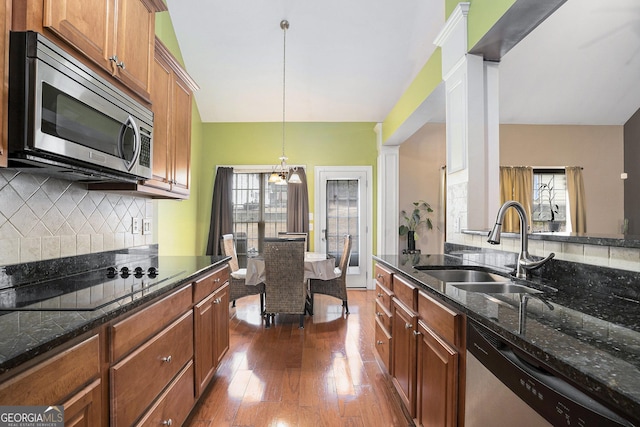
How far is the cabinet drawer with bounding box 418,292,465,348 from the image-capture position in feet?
4.15

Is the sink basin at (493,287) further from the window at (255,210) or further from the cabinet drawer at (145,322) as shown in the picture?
the window at (255,210)

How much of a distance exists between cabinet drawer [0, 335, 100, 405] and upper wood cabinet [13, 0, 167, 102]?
104 cm

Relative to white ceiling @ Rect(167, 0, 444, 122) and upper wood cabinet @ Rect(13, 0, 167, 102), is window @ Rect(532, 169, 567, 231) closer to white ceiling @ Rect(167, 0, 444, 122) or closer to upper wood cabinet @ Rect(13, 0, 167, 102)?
white ceiling @ Rect(167, 0, 444, 122)

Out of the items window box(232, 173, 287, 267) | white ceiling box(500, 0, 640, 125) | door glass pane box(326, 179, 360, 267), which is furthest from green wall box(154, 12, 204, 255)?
white ceiling box(500, 0, 640, 125)

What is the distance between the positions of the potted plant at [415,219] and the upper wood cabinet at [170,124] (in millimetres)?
3788

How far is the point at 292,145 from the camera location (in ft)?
18.9

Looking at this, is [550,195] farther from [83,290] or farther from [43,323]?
[43,323]

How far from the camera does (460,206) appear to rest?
8.52ft

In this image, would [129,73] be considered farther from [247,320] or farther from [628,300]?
[247,320]

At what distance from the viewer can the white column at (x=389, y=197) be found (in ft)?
18.0

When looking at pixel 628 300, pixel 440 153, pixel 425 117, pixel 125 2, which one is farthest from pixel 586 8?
pixel 125 2

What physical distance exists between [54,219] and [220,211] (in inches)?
153

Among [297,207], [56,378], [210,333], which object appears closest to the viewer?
[56,378]

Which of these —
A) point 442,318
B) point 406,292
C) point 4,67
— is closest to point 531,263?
point 442,318
